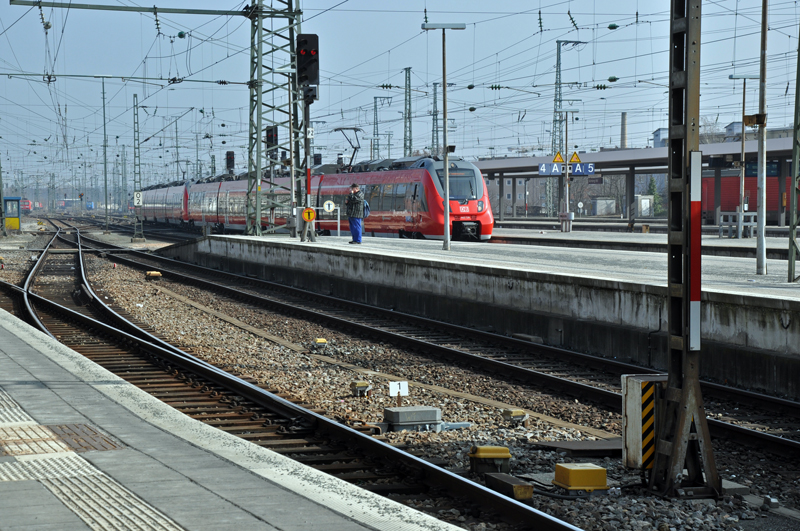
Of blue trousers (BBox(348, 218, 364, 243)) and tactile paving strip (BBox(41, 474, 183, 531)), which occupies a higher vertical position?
blue trousers (BBox(348, 218, 364, 243))

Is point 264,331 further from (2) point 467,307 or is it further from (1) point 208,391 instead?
(1) point 208,391

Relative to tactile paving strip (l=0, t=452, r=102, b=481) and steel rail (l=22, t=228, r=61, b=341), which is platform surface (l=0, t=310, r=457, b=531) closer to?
tactile paving strip (l=0, t=452, r=102, b=481)

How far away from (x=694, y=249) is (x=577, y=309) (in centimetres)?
707

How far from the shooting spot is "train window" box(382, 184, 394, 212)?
33125 millimetres

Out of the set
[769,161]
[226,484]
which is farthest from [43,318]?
[769,161]

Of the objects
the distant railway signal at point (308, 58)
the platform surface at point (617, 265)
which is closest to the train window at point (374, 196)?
the platform surface at point (617, 265)

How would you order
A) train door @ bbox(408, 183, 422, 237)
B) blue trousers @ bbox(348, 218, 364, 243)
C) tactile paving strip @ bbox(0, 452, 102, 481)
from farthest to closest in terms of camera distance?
1. train door @ bbox(408, 183, 422, 237)
2. blue trousers @ bbox(348, 218, 364, 243)
3. tactile paving strip @ bbox(0, 452, 102, 481)

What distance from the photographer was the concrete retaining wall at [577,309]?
986 cm

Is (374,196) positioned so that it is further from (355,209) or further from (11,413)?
(11,413)

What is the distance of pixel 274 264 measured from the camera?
2673 cm

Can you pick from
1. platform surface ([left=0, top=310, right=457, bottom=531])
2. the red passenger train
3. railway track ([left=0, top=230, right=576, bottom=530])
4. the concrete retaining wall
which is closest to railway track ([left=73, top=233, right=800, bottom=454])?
the concrete retaining wall

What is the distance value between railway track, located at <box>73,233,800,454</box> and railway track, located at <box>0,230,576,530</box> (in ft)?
10.3

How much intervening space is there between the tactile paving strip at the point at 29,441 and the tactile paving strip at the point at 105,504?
2.86 ft

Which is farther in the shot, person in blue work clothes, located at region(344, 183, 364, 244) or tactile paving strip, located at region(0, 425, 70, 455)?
person in blue work clothes, located at region(344, 183, 364, 244)
